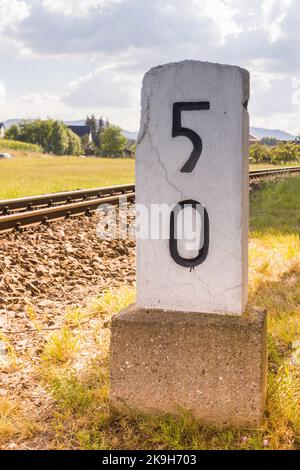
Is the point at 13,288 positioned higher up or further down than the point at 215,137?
further down

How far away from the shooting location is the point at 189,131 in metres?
2.97

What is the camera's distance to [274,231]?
9.03 m

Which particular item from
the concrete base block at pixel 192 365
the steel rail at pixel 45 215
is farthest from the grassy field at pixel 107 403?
the steel rail at pixel 45 215

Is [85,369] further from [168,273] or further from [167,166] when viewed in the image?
[167,166]

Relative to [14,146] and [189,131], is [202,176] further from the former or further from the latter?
[14,146]

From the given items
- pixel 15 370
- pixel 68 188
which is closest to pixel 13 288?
pixel 15 370

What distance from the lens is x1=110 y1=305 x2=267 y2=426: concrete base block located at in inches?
116

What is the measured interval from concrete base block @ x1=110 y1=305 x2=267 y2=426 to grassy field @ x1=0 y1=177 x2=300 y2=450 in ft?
0.28

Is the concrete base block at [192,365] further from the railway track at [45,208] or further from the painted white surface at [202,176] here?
the railway track at [45,208]

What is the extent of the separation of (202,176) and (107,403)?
143 cm

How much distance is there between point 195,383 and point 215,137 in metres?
1.32

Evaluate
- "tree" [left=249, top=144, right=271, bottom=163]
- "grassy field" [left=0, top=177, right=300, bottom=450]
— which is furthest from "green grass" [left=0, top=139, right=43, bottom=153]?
"grassy field" [left=0, top=177, right=300, bottom=450]

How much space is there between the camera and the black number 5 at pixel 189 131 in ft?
9.67

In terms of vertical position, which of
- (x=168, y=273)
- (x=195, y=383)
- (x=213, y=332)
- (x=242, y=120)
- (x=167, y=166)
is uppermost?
(x=242, y=120)
